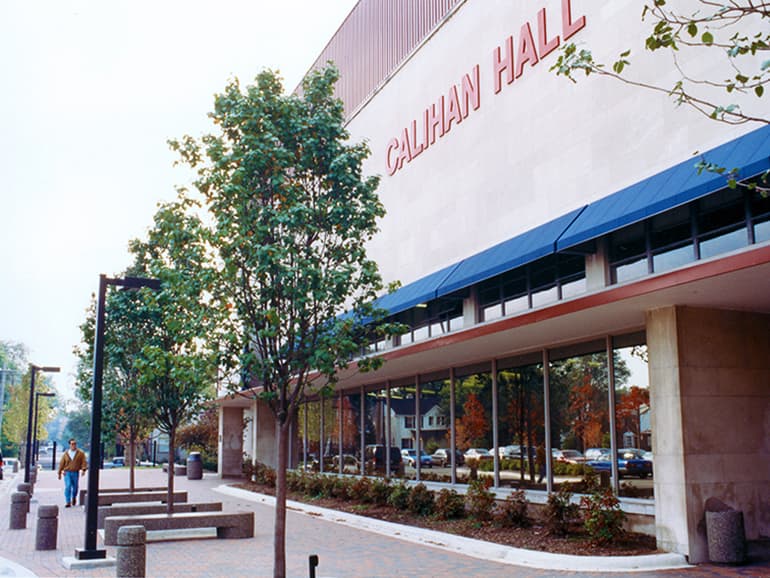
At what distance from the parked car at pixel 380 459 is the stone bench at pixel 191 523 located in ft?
28.8

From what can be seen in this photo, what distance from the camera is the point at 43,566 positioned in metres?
12.2

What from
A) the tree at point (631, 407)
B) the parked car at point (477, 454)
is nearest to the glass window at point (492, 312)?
the tree at point (631, 407)

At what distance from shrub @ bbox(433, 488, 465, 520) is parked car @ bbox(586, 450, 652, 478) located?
3.37 m

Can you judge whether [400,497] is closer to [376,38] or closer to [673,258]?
[673,258]

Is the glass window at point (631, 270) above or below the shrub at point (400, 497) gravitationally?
above

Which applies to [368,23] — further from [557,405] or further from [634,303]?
Result: [634,303]

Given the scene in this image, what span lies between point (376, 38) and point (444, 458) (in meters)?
13.5

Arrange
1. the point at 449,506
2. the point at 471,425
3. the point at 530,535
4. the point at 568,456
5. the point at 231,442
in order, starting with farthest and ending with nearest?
the point at 231,442 < the point at 471,425 < the point at 449,506 < the point at 568,456 < the point at 530,535

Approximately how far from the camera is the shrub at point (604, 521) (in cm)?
1266

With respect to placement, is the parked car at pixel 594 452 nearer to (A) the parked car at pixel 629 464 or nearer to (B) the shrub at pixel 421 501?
(A) the parked car at pixel 629 464

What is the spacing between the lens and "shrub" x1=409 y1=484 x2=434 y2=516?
58.3 ft

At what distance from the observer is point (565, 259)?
14.9 meters

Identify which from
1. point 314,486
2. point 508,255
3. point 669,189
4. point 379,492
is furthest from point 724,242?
point 314,486

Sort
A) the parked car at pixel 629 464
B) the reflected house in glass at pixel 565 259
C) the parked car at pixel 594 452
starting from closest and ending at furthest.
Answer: the reflected house in glass at pixel 565 259 < the parked car at pixel 629 464 < the parked car at pixel 594 452
